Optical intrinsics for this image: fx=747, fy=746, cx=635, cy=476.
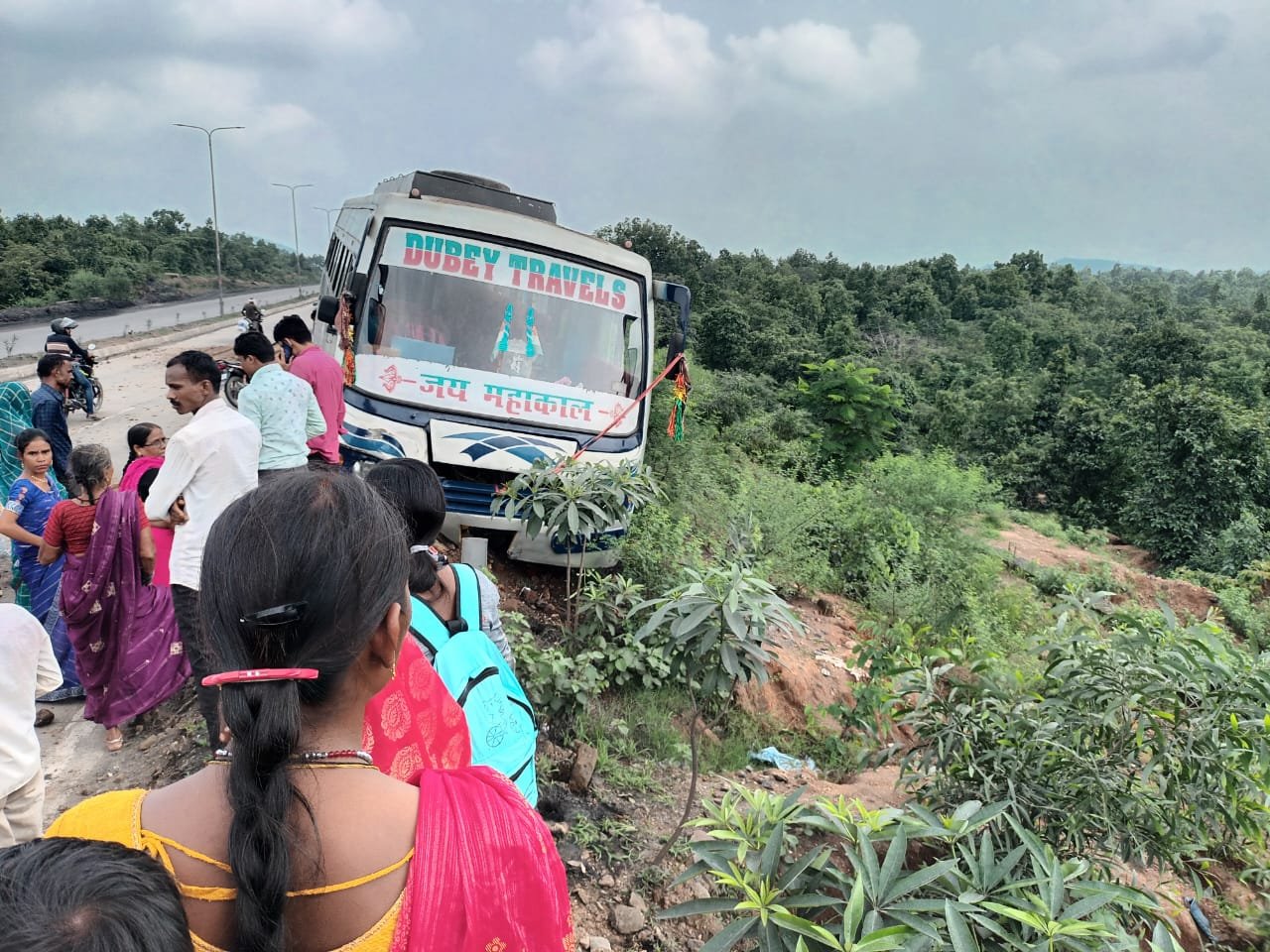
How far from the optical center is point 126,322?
74.0 feet

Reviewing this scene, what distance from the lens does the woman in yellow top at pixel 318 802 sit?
861mm

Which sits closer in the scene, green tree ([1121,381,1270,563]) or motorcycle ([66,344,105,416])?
motorcycle ([66,344,105,416])

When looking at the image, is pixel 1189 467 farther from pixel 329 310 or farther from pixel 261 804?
pixel 261 804

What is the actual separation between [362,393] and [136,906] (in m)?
4.78

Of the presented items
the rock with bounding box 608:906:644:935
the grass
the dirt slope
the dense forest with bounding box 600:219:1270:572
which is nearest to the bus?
the rock with bounding box 608:906:644:935

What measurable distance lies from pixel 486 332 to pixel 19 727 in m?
3.99

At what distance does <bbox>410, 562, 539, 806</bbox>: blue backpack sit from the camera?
1.73 metres

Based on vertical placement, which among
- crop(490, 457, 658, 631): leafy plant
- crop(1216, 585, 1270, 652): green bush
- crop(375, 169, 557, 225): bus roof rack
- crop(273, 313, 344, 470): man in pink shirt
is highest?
crop(375, 169, 557, 225): bus roof rack

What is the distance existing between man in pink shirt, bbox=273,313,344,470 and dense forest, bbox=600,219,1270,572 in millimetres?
8876

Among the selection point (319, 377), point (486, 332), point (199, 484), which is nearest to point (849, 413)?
point (486, 332)

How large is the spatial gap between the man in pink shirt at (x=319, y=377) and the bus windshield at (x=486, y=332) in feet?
1.88

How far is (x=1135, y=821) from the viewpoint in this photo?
91.7 inches

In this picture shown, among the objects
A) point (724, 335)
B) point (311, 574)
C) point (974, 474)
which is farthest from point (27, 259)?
point (311, 574)

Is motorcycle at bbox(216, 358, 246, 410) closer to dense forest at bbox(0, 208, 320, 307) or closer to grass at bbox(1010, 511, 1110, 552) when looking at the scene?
grass at bbox(1010, 511, 1110, 552)
